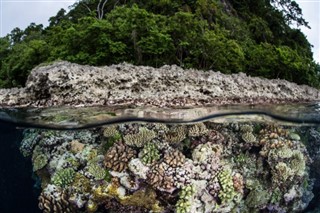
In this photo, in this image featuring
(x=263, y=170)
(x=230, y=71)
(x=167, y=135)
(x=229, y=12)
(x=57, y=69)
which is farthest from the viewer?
(x=229, y=12)

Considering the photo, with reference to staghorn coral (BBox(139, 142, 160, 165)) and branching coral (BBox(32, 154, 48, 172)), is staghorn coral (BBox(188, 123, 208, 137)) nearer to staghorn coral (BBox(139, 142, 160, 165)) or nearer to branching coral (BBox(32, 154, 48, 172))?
staghorn coral (BBox(139, 142, 160, 165))

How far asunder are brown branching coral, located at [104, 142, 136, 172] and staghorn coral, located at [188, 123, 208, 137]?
4.16ft

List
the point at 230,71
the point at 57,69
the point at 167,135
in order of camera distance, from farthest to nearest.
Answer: the point at 230,71 → the point at 167,135 → the point at 57,69

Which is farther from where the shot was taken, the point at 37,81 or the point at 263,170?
the point at 263,170

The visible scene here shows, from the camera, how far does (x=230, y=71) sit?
11320 mm

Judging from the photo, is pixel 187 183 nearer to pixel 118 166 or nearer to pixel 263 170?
pixel 118 166

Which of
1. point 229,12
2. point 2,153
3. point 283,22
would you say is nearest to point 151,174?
point 2,153

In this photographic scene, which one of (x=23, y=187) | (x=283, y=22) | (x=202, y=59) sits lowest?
(x=23, y=187)

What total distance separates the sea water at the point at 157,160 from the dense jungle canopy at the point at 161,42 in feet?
5.34

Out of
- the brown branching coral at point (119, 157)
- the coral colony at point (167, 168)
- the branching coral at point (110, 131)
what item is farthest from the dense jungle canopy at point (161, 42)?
the brown branching coral at point (119, 157)

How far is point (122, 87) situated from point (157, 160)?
1580 mm

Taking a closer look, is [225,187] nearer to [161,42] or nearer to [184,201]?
[184,201]

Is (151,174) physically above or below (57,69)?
below

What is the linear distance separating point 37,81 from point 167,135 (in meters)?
2.80
